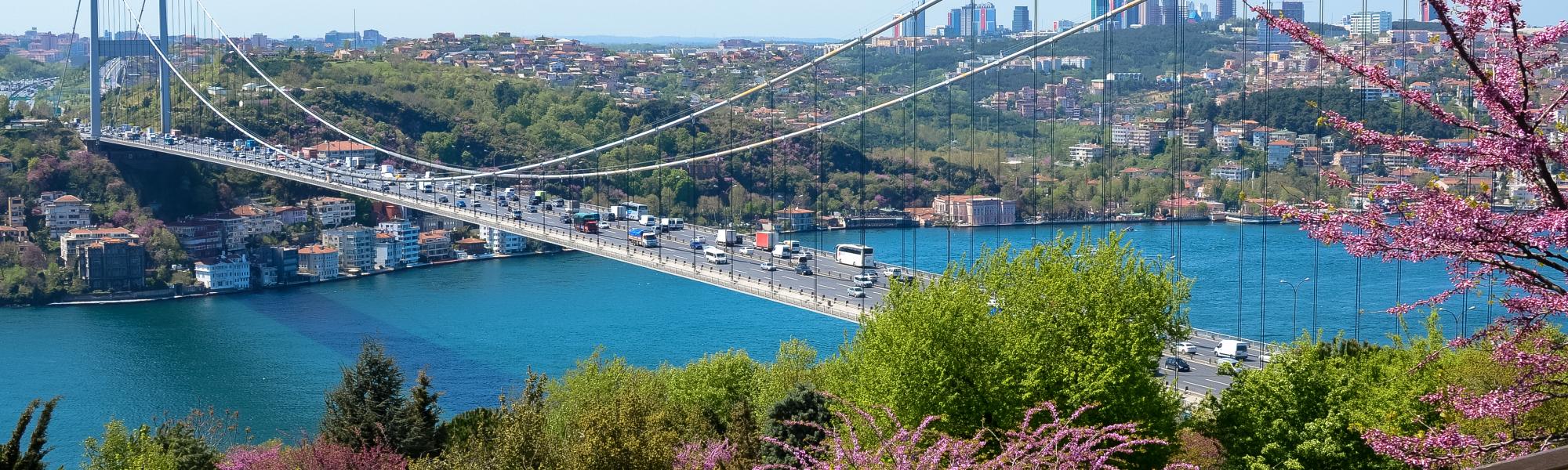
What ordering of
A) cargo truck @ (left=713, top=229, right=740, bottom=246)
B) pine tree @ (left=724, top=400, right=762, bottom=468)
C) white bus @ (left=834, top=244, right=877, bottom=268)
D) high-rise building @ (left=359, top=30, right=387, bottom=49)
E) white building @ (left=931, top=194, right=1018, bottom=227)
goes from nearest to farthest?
pine tree @ (left=724, top=400, right=762, bottom=468) < white bus @ (left=834, top=244, right=877, bottom=268) < cargo truck @ (left=713, top=229, right=740, bottom=246) < white building @ (left=931, top=194, right=1018, bottom=227) < high-rise building @ (left=359, top=30, right=387, bottom=49)

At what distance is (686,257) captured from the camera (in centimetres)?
1258

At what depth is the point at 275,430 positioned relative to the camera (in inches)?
388

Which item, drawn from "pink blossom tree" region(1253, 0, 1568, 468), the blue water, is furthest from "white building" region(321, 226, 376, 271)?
"pink blossom tree" region(1253, 0, 1568, 468)

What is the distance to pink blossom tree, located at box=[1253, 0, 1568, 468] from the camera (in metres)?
1.48

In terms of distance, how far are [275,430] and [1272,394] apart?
7.22m

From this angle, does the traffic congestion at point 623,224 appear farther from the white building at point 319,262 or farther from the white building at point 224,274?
the white building at point 224,274

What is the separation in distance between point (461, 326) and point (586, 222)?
1.44 m

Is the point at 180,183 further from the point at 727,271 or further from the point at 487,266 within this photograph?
the point at 727,271

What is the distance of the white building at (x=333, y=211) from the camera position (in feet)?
63.8

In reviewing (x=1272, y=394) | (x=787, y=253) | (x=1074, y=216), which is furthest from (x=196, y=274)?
(x=1272, y=394)

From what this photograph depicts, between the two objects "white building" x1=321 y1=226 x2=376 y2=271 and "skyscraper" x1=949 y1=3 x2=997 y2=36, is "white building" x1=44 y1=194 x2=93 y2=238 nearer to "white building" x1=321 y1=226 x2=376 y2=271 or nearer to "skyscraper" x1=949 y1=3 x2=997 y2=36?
"white building" x1=321 y1=226 x2=376 y2=271

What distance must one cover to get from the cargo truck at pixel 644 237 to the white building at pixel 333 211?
6.64m

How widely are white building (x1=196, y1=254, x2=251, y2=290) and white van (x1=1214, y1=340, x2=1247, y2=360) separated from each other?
12.1 meters

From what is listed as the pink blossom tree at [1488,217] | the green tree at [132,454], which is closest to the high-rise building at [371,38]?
the green tree at [132,454]
